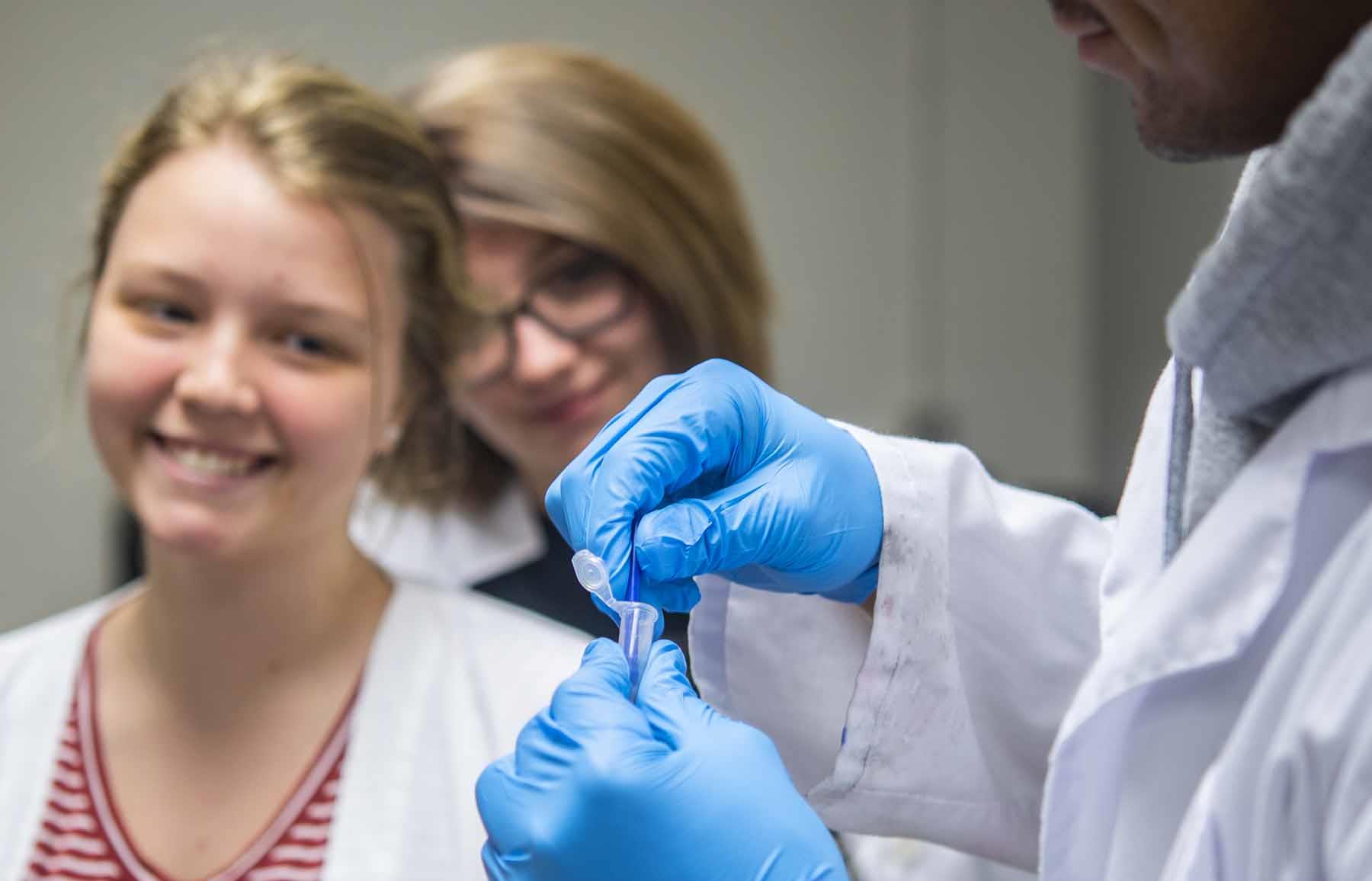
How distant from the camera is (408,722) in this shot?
1113 millimetres

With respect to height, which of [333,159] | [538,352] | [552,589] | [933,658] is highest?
[333,159]

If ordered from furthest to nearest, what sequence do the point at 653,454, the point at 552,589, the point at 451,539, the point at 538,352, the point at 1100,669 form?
the point at 451,539, the point at 552,589, the point at 538,352, the point at 653,454, the point at 1100,669

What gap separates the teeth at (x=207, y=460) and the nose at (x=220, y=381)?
0.15 ft

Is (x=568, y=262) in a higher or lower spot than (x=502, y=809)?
higher

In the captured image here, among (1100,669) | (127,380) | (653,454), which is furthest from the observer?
(127,380)

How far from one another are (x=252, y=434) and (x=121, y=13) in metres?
1.88


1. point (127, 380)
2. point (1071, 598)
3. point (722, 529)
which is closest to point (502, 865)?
point (722, 529)

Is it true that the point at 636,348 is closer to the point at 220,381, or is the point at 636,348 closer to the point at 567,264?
the point at 567,264

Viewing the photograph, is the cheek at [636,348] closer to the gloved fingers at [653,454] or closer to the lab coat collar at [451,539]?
the lab coat collar at [451,539]

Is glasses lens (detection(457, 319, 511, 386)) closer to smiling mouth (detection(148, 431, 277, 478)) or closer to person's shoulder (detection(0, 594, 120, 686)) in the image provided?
smiling mouth (detection(148, 431, 277, 478))

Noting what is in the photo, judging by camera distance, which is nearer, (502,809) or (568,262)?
(502,809)

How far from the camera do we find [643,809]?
0.68 metres

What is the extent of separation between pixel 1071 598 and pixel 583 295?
75cm

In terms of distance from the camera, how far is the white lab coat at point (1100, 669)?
63 cm
